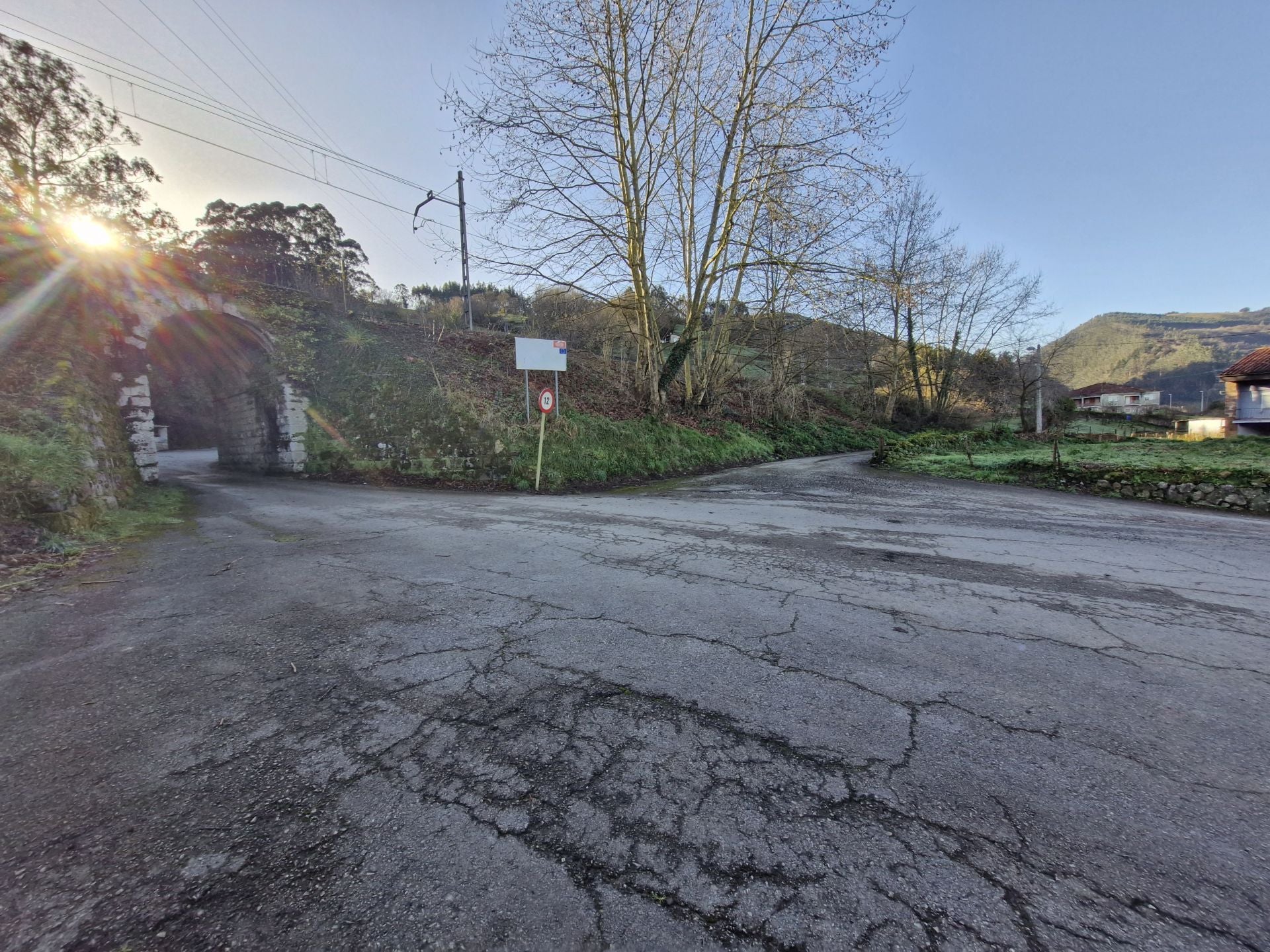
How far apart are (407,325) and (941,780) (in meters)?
17.8

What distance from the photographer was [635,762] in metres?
1.91

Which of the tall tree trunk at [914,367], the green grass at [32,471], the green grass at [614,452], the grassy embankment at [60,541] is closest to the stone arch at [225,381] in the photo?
the grassy embankment at [60,541]

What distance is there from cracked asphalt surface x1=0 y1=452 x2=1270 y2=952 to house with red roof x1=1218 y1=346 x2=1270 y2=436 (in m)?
34.8

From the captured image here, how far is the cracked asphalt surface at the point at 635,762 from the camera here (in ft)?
4.36

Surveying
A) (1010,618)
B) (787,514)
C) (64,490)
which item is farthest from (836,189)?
(64,490)

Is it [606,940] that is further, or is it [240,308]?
[240,308]

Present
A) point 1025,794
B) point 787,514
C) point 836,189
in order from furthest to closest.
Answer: point 836,189 → point 787,514 → point 1025,794

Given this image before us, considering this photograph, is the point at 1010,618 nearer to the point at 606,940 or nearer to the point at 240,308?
the point at 606,940

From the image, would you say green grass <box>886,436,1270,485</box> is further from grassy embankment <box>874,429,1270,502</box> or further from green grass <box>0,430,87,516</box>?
green grass <box>0,430,87,516</box>

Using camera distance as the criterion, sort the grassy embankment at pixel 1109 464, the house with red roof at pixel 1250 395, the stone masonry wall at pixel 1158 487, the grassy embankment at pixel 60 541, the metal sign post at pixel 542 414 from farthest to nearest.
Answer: the house with red roof at pixel 1250 395 → the metal sign post at pixel 542 414 → the grassy embankment at pixel 1109 464 → the stone masonry wall at pixel 1158 487 → the grassy embankment at pixel 60 541

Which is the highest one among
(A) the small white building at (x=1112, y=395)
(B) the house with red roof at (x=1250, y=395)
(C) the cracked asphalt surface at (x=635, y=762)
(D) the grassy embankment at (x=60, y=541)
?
(A) the small white building at (x=1112, y=395)

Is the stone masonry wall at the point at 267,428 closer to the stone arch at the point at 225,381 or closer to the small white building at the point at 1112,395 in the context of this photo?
the stone arch at the point at 225,381

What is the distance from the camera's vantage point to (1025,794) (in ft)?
5.81

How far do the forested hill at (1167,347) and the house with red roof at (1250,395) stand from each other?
1459 inches
